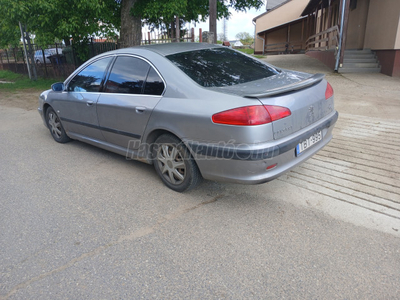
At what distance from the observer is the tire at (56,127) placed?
5457 millimetres

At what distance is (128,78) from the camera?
12.8 feet

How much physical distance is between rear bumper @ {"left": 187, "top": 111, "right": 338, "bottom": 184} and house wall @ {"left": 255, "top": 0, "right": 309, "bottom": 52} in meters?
26.4

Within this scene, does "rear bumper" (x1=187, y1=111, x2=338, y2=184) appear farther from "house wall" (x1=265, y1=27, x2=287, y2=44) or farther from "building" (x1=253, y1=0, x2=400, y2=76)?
"house wall" (x1=265, y1=27, x2=287, y2=44)

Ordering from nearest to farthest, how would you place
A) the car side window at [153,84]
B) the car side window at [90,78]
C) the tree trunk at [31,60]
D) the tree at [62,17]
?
1. the car side window at [153,84]
2. the car side window at [90,78]
3. the tree at [62,17]
4. the tree trunk at [31,60]

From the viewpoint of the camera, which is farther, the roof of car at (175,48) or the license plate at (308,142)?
the roof of car at (175,48)

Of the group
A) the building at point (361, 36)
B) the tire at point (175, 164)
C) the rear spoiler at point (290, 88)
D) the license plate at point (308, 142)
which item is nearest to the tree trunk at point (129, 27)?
the building at point (361, 36)

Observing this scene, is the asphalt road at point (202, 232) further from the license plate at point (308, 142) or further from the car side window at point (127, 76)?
the car side window at point (127, 76)

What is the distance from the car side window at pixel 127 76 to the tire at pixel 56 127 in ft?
5.91

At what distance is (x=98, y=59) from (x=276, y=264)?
143 inches

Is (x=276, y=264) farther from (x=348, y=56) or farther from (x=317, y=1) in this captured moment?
(x=317, y=1)

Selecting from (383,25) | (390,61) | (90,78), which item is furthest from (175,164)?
(383,25)

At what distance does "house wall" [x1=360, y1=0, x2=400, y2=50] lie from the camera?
11.1m

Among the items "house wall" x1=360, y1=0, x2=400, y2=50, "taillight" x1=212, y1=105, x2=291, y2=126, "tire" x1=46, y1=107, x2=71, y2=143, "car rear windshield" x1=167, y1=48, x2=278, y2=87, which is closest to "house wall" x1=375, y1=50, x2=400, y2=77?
"house wall" x1=360, y1=0, x2=400, y2=50

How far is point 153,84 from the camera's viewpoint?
3584 mm
